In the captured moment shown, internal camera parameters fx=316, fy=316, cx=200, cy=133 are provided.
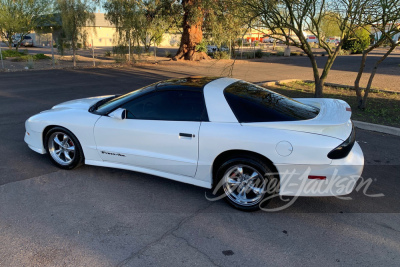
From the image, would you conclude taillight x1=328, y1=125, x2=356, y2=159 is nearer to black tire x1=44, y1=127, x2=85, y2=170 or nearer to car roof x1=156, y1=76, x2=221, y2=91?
car roof x1=156, y1=76, x2=221, y2=91

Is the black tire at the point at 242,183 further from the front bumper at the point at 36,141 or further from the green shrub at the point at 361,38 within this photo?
the green shrub at the point at 361,38

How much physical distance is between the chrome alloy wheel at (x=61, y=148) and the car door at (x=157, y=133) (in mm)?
586

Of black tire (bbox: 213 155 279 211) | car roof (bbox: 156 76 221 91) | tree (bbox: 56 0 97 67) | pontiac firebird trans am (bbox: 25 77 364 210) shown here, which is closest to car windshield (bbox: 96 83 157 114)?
pontiac firebird trans am (bbox: 25 77 364 210)

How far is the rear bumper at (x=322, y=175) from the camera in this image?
135 inches

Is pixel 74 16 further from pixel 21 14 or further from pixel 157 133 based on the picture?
pixel 157 133

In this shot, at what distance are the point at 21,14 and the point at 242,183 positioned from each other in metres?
29.8

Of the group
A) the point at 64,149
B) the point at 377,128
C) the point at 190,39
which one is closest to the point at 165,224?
the point at 64,149

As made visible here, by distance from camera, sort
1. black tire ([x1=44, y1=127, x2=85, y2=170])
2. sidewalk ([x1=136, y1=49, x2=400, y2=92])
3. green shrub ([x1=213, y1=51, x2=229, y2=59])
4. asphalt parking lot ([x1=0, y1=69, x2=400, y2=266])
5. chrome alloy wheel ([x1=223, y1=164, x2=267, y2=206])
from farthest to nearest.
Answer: green shrub ([x1=213, y1=51, x2=229, y2=59]) < sidewalk ([x1=136, y1=49, x2=400, y2=92]) < black tire ([x1=44, y1=127, x2=85, y2=170]) < chrome alloy wheel ([x1=223, y1=164, x2=267, y2=206]) < asphalt parking lot ([x1=0, y1=69, x2=400, y2=266])

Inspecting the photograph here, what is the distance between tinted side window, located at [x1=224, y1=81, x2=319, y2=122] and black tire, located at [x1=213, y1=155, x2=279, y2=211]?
1.63ft

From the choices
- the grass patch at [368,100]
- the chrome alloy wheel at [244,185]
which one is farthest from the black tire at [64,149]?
the grass patch at [368,100]

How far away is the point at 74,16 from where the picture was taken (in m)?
20.1

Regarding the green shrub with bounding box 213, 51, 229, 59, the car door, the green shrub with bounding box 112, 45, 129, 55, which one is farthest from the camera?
the green shrub with bounding box 213, 51, 229, 59

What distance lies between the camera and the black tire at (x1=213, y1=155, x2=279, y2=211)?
362cm

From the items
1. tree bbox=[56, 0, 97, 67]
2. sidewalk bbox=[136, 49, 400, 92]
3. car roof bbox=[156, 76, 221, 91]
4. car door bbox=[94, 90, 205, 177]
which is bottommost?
car door bbox=[94, 90, 205, 177]
